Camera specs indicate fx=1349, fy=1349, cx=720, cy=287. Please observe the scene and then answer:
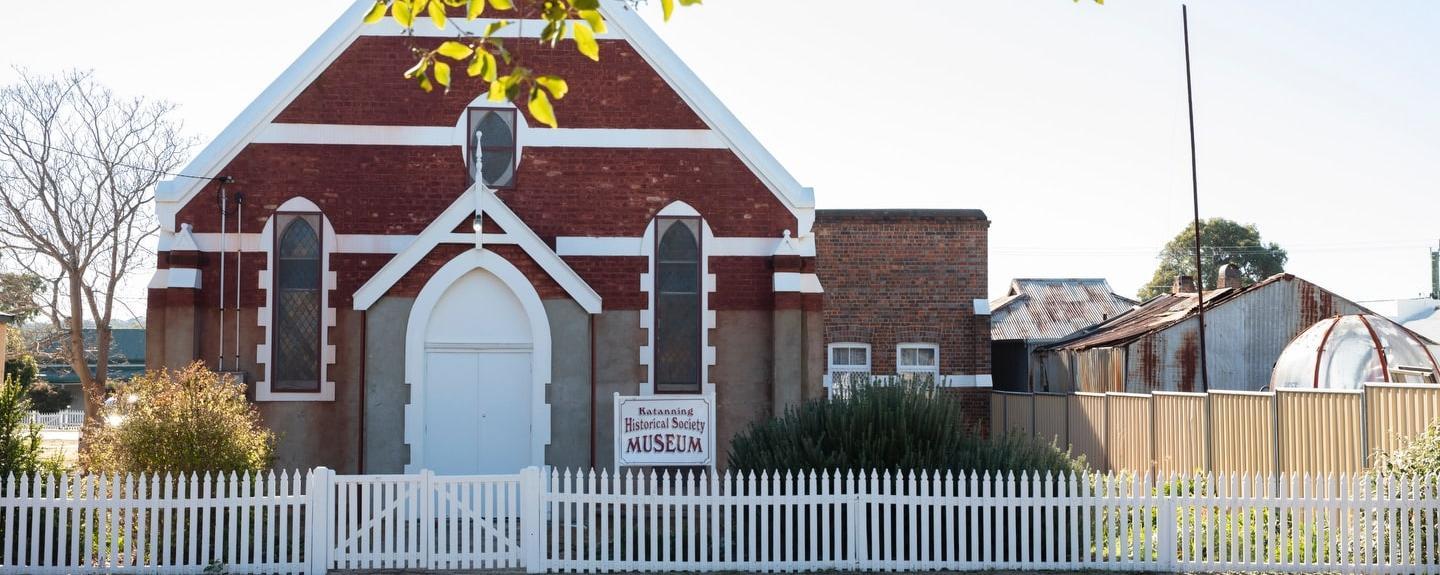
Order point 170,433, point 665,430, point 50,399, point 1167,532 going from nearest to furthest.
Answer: point 1167,532
point 170,433
point 665,430
point 50,399

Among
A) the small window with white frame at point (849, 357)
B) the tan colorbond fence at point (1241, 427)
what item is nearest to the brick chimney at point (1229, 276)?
the tan colorbond fence at point (1241, 427)

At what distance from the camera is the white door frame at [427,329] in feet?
58.7

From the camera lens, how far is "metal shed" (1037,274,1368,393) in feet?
93.6

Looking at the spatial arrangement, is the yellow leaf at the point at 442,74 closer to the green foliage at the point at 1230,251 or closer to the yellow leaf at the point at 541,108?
the yellow leaf at the point at 541,108

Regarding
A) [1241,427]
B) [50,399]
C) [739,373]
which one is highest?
[739,373]

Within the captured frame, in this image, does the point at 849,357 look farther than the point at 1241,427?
Yes

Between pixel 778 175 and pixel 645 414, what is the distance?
4.14m

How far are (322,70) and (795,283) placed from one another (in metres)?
7.25

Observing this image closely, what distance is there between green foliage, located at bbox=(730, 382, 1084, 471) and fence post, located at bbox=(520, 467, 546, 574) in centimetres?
266

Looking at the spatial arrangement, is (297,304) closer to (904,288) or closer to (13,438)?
(13,438)

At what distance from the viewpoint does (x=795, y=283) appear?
18875 mm

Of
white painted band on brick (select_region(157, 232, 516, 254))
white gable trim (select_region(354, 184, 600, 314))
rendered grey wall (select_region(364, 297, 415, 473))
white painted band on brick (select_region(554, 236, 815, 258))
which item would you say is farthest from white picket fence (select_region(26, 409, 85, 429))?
white painted band on brick (select_region(554, 236, 815, 258))

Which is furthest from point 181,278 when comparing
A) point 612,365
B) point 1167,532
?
point 1167,532

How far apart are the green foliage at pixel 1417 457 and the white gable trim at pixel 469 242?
9.68 m
